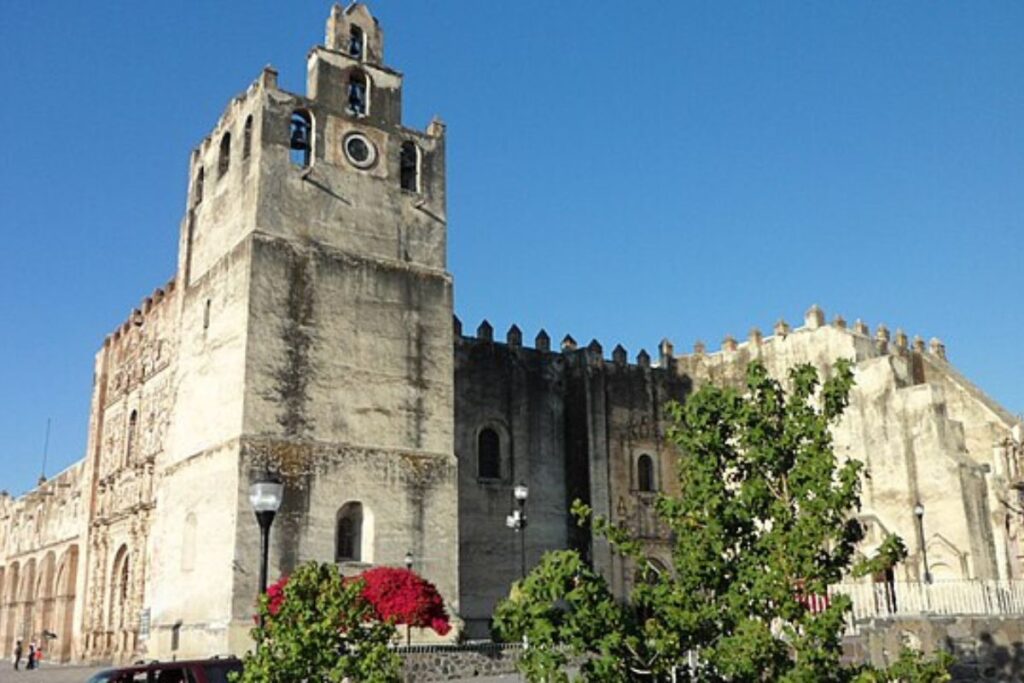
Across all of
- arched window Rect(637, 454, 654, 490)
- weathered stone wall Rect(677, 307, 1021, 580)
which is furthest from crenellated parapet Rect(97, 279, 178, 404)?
weathered stone wall Rect(677, 307, 1021, 580)

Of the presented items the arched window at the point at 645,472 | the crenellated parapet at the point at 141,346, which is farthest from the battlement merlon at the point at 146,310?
the arched window at the point at 645,472

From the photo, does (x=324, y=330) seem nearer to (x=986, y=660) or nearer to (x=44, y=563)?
(x=986, y=660)

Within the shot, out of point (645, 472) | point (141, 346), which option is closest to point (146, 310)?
point (141, 346)

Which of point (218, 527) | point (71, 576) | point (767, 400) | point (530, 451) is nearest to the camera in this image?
point (767, 400)

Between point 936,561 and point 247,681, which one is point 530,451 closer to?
point 936,561

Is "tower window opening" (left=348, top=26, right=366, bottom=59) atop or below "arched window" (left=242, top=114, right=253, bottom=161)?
atop

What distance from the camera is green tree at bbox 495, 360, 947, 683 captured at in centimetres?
916

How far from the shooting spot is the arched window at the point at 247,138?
86.9 ft

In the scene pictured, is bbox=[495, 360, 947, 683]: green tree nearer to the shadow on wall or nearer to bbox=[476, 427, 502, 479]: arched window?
the shadow on wall

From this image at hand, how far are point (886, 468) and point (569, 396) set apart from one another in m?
9.65

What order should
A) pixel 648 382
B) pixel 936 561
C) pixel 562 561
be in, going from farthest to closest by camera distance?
1. pixel 648 382
2. pixel 936 561
3. pixel 562 561

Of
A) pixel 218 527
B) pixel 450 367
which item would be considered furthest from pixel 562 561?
pixel 450 367

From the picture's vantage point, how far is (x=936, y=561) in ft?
95.2

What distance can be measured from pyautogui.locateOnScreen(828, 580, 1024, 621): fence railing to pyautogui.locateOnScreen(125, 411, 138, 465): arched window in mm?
21968
